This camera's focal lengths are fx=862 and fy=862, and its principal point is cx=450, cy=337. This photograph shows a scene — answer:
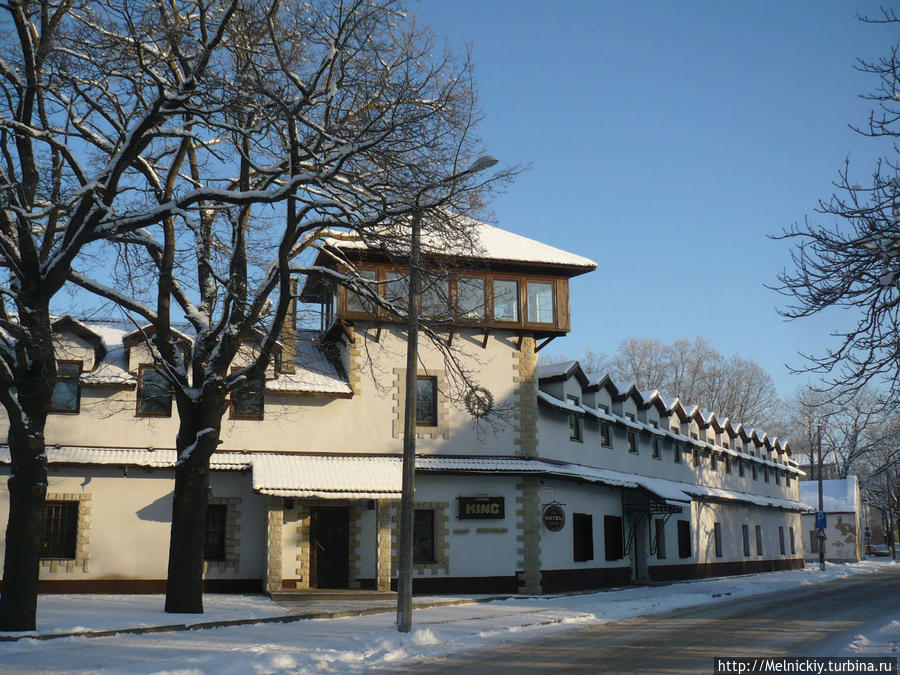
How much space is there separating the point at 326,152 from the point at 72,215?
436 cm

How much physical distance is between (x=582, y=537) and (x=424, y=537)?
606 centimetres

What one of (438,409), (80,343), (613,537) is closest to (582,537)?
(613,537)

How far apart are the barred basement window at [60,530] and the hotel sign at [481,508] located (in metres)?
10.6

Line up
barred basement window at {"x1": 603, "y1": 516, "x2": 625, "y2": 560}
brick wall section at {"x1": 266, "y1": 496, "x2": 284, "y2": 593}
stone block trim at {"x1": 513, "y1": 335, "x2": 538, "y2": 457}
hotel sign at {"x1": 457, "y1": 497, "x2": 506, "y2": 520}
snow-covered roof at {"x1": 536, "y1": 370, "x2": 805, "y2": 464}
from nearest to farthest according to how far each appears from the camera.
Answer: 1. brick wall section at {"x1": 266, "y1": 496, "x2": 284, "y2": 593}
2. hotel sign at {"x1": 457, "y1": 497, "x2": 506, "y2": 520}
3. stone block trim at {"x1": 513, "y1": 335, "x2": 538, "y2": 457}
4. snow-covered roof at {"x1": 536, "y1": 370, "x2": 805, "y2": 464}
5. barred basement window at {"x1": 603, "y1": 516, "x2": 625, "y2": 560}

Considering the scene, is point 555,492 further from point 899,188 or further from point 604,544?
point 899,188

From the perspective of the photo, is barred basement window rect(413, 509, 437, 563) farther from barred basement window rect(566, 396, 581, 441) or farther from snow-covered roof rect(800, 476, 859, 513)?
snow-covered roof rect(800, 476, 859, 513)

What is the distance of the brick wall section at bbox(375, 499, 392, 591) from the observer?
23906mm

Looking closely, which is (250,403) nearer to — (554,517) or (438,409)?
(438,409)

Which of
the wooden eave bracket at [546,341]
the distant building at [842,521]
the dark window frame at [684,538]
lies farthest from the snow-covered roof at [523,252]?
the distant building at [842,521]

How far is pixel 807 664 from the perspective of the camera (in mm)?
11797

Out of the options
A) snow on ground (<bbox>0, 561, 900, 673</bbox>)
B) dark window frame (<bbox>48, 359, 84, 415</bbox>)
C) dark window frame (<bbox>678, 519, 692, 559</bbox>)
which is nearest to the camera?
snow on ground (<bbox>0, 561, 900, 673</bbox>)

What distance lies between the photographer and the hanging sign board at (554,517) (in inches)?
1044

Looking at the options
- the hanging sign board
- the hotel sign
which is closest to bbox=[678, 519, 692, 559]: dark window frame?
the hanging sign board

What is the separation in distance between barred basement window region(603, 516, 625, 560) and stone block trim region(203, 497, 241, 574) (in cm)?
1287
